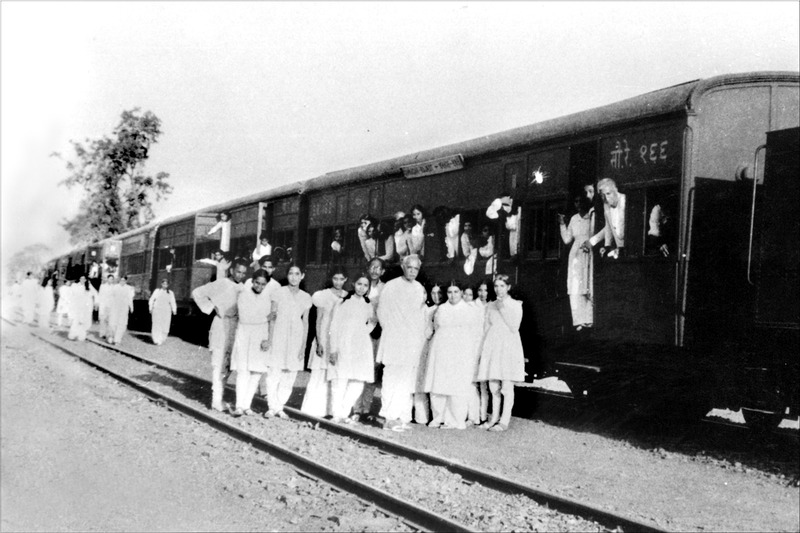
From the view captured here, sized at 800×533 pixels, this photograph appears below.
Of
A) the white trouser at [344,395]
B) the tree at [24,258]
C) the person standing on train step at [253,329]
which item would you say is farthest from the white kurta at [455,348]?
the tree at [24,258]

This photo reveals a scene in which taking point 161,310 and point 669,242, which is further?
Answer: point 161,310

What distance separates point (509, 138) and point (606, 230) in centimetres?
183

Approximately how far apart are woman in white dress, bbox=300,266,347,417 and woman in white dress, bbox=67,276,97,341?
10.5m

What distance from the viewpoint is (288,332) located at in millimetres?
8500

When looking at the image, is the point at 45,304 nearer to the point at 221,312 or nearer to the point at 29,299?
the point at 29,299

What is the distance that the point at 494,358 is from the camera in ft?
25.4

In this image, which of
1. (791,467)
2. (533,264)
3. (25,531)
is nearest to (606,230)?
(533,264)

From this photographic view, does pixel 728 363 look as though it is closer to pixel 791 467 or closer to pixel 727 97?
pixel 791 467

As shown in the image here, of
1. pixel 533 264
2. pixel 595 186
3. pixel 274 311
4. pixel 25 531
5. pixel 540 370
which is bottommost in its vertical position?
pixel 25 531

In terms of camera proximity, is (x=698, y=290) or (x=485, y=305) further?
(x=485, y=305)

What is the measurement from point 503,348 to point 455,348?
0.51m

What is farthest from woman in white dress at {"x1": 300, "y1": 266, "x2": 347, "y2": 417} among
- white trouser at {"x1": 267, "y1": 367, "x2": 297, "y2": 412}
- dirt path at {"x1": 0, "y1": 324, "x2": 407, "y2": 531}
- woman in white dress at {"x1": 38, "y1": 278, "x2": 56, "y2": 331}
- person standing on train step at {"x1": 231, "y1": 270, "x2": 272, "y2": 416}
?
woman in white dress at {"x1": 38, "y1": 278, "x2": 56, "y2": 331}

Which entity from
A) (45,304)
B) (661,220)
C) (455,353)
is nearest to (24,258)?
(455,353)

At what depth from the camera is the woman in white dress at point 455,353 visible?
7.85m
